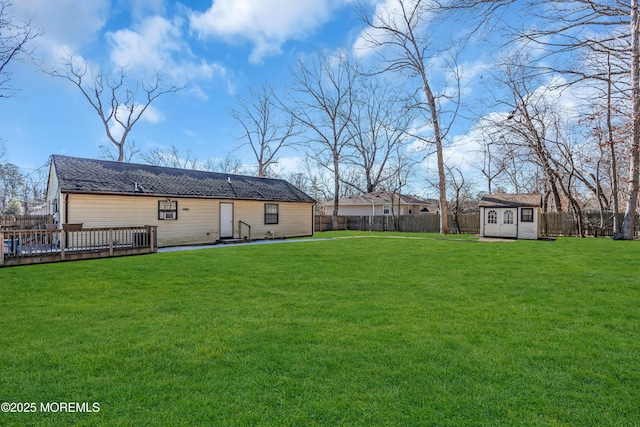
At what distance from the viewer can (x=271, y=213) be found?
19281 mm

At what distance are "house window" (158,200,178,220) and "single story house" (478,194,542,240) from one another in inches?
580

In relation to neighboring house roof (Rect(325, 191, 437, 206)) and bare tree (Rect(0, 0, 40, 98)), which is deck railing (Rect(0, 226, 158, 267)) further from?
neighboring house roof (Rect(325, 191, 437, 206))

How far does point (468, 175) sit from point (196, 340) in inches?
A: 1144

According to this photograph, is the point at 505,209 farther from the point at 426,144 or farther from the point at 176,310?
the point at 176,310

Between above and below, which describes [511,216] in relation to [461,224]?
above

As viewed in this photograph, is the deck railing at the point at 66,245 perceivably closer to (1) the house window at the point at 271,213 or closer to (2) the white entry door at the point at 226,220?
(2) the white entry door at the point at 226,220

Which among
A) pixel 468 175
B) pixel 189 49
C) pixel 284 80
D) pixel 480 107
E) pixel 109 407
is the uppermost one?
pixel 284 80

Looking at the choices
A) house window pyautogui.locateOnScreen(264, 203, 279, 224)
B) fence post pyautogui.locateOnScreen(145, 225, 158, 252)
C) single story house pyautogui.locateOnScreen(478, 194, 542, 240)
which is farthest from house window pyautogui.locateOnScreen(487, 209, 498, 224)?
fence post pyautogui.locateOnScreen(145, 225, 158, 252)

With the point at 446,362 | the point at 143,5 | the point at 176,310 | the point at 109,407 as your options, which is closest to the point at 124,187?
the point at 143,5

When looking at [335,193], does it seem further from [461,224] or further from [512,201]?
[512,201]

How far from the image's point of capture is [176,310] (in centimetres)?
505

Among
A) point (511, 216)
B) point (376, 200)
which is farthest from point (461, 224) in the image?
point (376, 200)

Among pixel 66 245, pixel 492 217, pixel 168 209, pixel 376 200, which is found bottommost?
pixel 66 245

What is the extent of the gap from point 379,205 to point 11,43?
91.6ft
